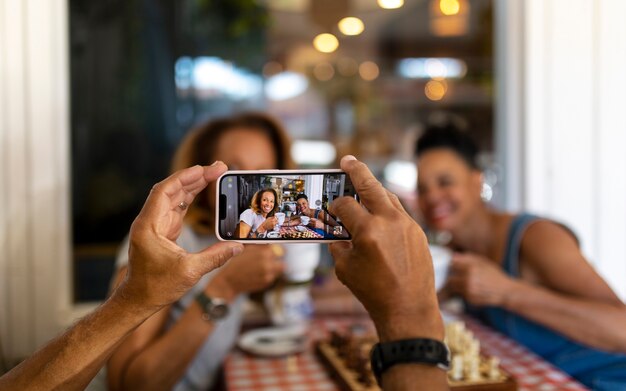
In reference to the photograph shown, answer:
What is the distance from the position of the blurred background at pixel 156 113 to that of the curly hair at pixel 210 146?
1.17 ft

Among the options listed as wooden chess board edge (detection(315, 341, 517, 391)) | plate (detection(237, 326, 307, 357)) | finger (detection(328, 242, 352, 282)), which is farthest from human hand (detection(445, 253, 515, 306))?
finger (detection(328, 242, 352, 282))

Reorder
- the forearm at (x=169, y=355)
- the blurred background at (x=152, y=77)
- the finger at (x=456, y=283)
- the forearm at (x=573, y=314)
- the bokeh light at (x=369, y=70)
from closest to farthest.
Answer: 1. the forearm at (x=169, y=355)
2. the forearm at (x=573, y=314)
3. the finger at (x=456, y=283)
4. the blurred background at (x=152, y=77)
5. the bokeh light at (x=369, y=70)

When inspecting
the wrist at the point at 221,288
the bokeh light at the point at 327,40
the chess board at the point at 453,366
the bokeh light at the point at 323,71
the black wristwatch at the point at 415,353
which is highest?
the bokeh light at the point at 323,71

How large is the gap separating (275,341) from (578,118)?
1.16 meters

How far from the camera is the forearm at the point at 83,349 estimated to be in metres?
0.61

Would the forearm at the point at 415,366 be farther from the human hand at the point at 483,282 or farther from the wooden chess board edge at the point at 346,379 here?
the human hand at the point at 483,282

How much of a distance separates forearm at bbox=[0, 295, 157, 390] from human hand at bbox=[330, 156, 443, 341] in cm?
24

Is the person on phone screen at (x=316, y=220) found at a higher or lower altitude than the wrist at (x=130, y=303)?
higher

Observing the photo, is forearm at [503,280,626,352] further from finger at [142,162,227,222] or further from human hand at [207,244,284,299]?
finger at [142,162,227,222]

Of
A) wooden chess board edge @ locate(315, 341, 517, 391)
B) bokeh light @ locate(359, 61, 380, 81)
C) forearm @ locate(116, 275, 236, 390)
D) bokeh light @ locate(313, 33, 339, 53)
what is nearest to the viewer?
wooden chess board edge @ locate(315, 341, 517, 391)

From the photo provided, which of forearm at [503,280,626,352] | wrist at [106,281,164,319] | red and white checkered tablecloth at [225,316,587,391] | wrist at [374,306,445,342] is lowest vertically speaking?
red and white checkered tablecloth at [225,316,587,391]

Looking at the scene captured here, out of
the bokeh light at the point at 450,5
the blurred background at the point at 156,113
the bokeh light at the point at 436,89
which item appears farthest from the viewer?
the bokeh light at the point at 436,89

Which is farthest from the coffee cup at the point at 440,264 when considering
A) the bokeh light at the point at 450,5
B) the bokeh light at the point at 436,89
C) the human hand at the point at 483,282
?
the bokeh light at the point at 436,89

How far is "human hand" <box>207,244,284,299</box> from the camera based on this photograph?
1140mm
